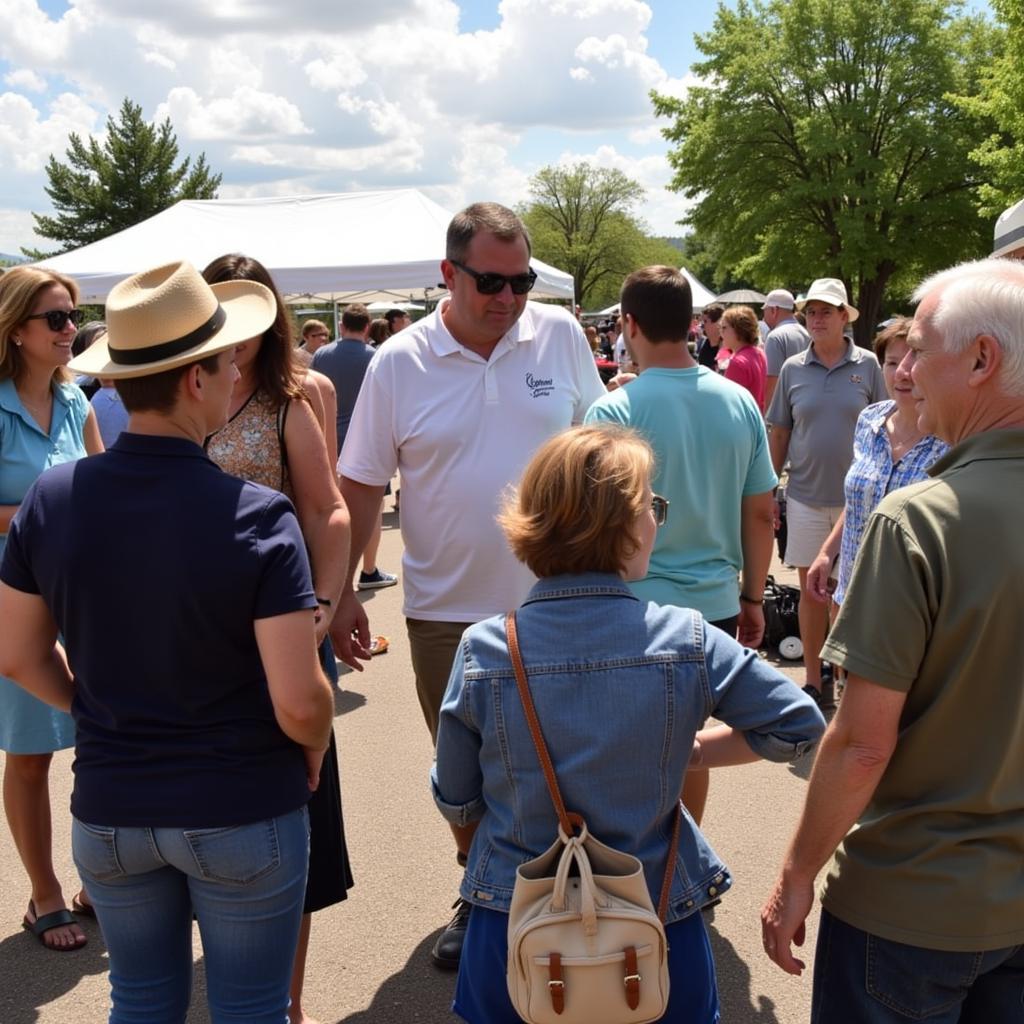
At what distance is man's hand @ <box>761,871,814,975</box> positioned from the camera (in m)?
1.95

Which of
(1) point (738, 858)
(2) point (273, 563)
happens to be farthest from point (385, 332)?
(2) point (273, 563)

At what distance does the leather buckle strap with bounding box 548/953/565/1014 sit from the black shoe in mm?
1640

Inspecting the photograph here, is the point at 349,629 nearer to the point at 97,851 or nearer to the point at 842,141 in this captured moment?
the point at 97,851

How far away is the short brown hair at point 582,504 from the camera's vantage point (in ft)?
→ 6.22

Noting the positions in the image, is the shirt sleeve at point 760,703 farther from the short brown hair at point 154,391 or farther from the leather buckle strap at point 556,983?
the short brown hair at point 154,391

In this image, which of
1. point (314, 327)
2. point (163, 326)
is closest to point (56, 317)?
point (163, 326)

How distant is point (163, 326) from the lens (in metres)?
2.04

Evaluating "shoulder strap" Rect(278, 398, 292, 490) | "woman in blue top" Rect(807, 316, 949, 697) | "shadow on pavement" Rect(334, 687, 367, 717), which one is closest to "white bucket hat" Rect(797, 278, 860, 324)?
"woman in blue top" Rect(807, 316, 949, 697)

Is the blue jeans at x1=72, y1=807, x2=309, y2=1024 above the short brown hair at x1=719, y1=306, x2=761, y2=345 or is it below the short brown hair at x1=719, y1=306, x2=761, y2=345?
below

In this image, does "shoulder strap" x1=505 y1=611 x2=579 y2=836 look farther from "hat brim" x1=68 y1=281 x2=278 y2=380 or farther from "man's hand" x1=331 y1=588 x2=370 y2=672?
"man's hand" x1=331 y1=588 x2=370 y2=672

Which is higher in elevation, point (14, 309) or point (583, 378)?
point (14, 309)

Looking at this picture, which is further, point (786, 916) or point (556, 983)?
point (786, 916)

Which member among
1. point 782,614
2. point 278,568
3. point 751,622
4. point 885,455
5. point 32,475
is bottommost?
point 782,614

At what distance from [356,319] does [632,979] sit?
8463 millimetres
